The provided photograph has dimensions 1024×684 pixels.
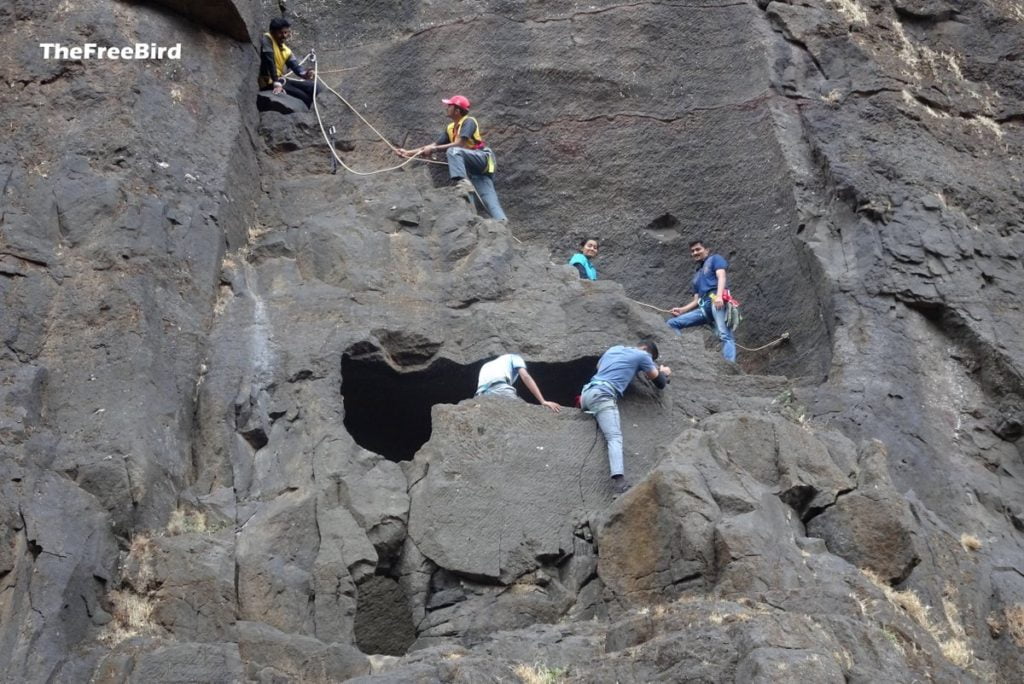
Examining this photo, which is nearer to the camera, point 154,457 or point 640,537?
point 640,537

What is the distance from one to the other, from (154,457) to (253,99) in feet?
21.1

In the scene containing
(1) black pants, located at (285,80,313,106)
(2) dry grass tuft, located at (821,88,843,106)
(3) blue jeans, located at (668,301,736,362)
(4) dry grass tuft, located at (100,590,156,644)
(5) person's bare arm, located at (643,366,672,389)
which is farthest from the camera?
(1) black pants, located at (285,80,313,106)

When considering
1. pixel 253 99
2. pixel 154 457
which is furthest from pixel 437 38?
pixel 154 457

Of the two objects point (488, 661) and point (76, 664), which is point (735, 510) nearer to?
point (488, 661)

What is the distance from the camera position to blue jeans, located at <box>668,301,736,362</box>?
21.5 meters

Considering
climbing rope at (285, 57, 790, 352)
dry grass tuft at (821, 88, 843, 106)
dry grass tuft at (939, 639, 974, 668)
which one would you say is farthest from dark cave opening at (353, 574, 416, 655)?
dry grass tuft at (821, 88, 843, 106)

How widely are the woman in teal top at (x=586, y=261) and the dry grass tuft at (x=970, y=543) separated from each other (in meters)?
5.33

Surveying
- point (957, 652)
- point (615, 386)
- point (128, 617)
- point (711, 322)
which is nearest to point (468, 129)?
point (711, 322)

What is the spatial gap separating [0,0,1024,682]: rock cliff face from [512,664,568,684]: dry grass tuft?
8 centimetres

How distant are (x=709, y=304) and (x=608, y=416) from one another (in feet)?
13.1

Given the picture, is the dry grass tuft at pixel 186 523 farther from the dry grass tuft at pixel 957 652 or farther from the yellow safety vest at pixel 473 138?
the dry grass tuft at pixel 957 652

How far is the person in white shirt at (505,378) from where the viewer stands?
736 inches

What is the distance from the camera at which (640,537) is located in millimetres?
16578

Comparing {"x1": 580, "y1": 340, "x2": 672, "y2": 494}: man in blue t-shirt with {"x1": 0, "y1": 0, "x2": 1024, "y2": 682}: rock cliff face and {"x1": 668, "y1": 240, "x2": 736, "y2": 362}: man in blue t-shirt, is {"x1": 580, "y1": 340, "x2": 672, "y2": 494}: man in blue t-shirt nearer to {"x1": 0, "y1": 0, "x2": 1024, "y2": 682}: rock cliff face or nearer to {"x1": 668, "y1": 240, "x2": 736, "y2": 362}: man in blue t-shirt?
{"x1": 0, "y1": 0, "x2": 1024, "y2": 682}: rock cliff face
